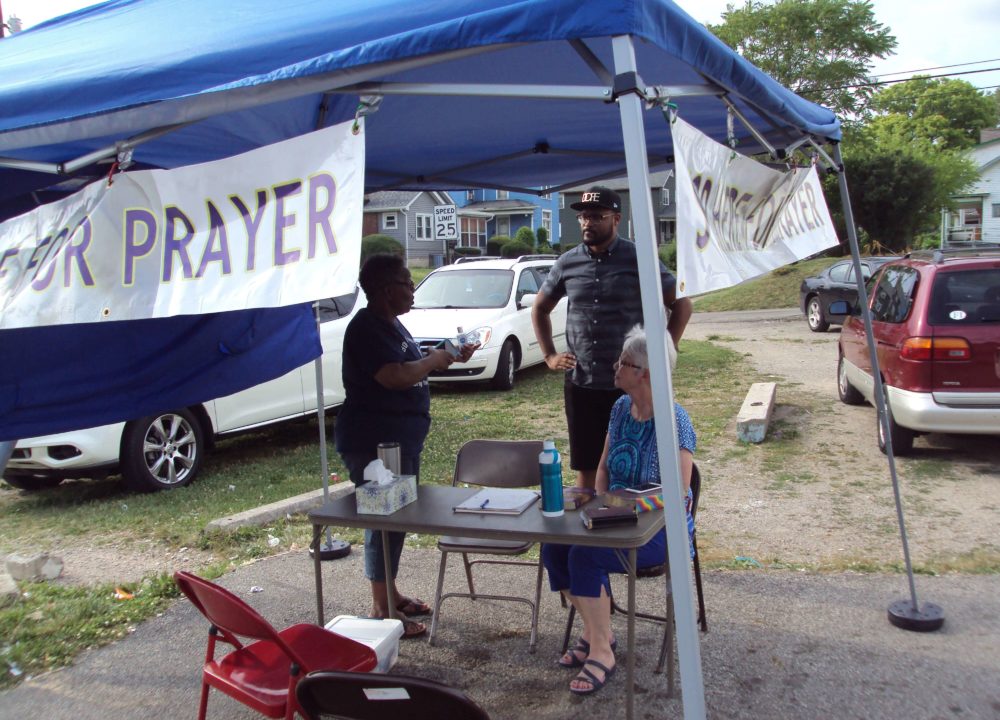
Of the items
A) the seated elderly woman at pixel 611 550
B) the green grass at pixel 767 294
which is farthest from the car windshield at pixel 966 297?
the green grass at pixel 767 294

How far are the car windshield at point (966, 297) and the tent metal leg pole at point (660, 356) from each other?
208 inches

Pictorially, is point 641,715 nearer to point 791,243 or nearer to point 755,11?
point 791,243

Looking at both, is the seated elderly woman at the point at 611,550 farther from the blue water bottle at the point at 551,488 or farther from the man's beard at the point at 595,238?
the man's beard at the point at 595,238

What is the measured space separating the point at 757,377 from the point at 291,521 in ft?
25.5

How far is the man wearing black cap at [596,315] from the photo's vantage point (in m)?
4.28

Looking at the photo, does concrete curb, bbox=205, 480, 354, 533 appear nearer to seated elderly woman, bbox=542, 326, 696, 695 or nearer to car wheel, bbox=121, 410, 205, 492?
car wheel, bbox=121, 410, 205, 492

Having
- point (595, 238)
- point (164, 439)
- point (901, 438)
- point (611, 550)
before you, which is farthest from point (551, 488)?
point (901, 438)

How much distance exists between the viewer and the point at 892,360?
279 inches

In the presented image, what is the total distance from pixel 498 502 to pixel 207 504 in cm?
369

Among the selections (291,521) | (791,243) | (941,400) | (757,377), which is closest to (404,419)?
(791,243)

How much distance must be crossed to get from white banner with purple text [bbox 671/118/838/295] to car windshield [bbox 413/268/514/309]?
25.2 ft

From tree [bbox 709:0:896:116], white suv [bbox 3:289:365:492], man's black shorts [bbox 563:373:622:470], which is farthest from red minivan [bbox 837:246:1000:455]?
tree [bbox 709:0:896:116]

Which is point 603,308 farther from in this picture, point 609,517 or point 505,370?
point 505,370

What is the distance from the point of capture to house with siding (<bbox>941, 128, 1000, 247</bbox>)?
43.6 meters
